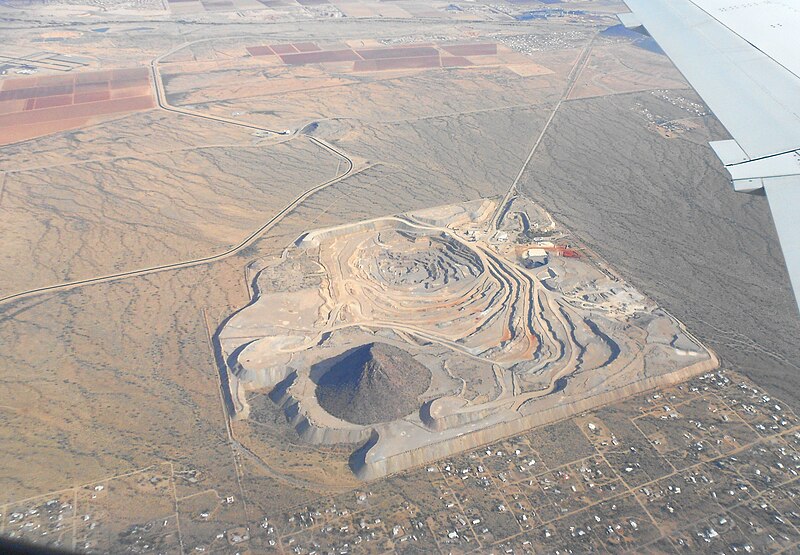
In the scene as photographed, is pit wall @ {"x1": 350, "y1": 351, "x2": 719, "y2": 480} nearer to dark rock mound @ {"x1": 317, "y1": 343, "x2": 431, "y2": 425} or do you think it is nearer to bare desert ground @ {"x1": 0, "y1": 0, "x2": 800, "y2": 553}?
bare desert ground @ {"x1": 0, "y1": 0, "x2": 800, "y2": 553}

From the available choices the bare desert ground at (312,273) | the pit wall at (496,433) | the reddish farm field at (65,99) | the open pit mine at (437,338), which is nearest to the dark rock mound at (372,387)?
the open pit mine at (437,338)

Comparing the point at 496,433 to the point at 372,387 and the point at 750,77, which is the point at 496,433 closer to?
the point at 372,387

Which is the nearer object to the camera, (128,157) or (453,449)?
(453,449)

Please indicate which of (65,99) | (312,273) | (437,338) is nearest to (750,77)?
(437,338)

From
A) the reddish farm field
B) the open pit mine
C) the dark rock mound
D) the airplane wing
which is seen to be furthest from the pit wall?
the reddish farm field

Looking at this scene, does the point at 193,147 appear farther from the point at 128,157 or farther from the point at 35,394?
the point at 35,394

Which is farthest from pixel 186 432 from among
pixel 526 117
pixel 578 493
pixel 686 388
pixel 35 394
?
pixel 526 117

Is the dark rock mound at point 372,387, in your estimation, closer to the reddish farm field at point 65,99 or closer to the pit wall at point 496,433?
the pit wall at point 496,433
